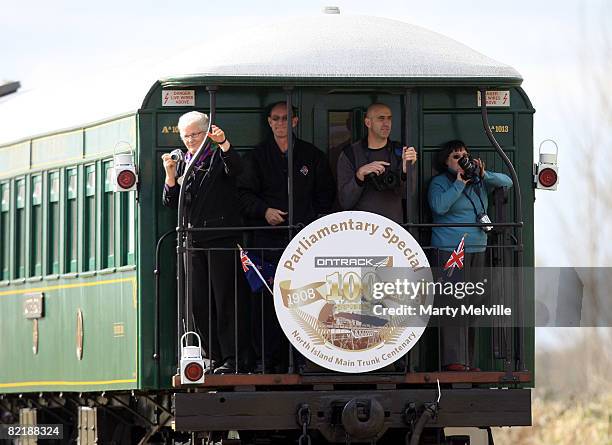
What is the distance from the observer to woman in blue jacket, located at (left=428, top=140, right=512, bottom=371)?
48.9 ft

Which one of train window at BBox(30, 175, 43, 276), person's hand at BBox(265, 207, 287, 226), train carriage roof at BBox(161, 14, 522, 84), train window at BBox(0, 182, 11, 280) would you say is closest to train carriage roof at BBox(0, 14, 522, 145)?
train carriage roof at BBox(161, 14, 522, 84)

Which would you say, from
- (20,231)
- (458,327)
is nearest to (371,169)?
(458,327)

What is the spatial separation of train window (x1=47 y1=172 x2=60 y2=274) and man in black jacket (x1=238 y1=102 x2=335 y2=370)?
120 inches

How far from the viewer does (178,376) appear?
47.4ft

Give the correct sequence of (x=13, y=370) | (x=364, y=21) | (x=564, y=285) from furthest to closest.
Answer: (x=13, y=370), (x=564, y=285), (x=364, y=21)

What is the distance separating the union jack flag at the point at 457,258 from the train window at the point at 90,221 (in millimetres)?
3271

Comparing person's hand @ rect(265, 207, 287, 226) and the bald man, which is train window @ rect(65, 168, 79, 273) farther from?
the bald man

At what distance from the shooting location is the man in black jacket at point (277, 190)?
584 inches

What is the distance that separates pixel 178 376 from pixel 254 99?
2203mm

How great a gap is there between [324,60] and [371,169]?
0.85 meters

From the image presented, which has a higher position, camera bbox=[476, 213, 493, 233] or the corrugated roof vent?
the corrugated roof vent

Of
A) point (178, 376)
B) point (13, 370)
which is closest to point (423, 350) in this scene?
point (178, 376)

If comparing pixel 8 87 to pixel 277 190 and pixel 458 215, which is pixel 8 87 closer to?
pixel 277 190

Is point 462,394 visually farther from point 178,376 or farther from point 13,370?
point 13,370
